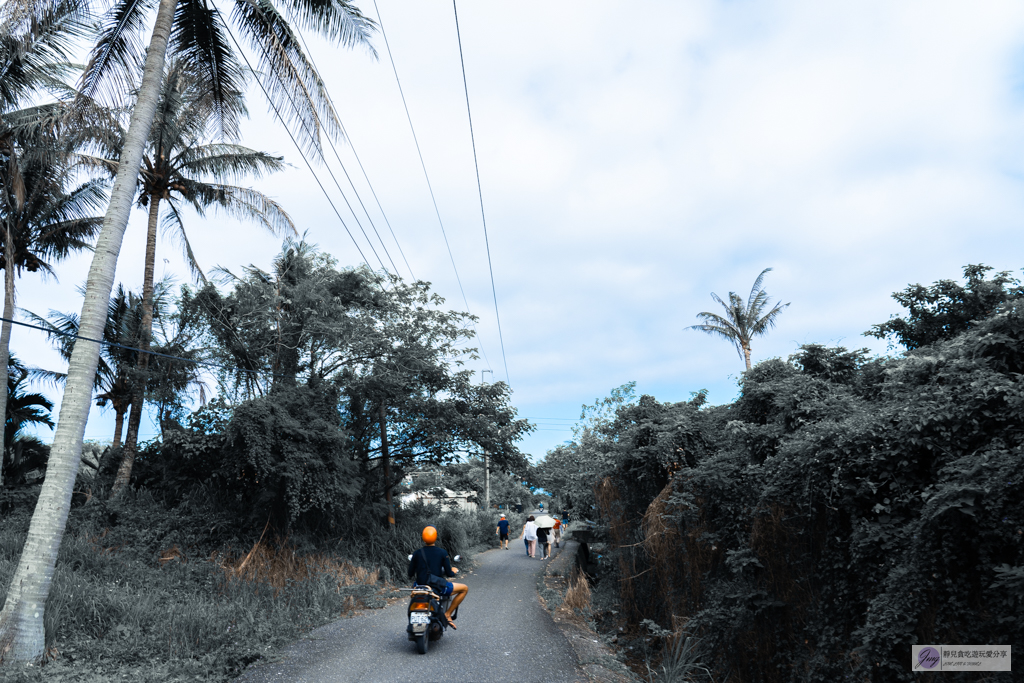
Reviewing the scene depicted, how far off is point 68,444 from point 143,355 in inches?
389

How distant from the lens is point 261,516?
44.2 feet

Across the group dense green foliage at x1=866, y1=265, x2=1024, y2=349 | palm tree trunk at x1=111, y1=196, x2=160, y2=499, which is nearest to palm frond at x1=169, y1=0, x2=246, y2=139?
palm tree trunk at x1=111, y1=196, x2=160, y2=499

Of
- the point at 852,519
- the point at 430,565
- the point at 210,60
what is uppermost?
the point at 210,60

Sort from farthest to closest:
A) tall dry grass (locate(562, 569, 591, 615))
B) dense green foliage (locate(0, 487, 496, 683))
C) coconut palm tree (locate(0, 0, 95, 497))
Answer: tall dry grass (locate(562, 569, 591, 615)), coconut palm tree (locate(0, 0, 95, 497)), dense green foliage (locate(0, 487, 496, 683))

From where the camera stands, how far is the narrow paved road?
635 cm

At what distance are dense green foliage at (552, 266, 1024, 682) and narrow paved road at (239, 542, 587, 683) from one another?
1864 millimetres

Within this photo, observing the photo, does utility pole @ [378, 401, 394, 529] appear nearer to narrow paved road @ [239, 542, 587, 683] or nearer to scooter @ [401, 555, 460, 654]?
narrow paved road @ [239, 542, 587, 683]

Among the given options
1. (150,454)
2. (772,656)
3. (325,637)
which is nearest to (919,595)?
(772,656)

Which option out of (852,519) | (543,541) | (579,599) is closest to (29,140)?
(579,599)

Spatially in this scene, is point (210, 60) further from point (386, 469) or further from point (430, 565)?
point (386, 469)

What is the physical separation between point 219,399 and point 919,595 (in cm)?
1414

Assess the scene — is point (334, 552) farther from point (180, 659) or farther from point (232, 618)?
point (180, 659)

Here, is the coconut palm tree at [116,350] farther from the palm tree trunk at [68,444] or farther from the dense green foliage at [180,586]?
the palm tree trunk at [68,444]

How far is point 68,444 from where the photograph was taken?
693 cm
